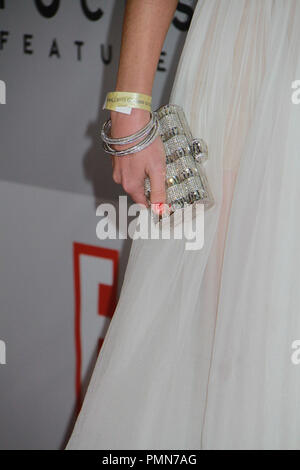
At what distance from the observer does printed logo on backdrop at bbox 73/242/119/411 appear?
1.05 meters

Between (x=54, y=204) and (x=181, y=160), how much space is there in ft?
1.72

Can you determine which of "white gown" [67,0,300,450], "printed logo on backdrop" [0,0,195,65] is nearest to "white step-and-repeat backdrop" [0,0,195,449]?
"printed logo on backdrop" [0,0,195,65]

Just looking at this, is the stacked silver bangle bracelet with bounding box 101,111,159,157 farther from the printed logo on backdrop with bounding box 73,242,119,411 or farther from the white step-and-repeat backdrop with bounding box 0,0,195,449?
the printed logo on backdrop with bounding box 73,242,119,411

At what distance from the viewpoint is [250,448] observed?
23.1 inches

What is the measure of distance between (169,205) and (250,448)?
292 mm

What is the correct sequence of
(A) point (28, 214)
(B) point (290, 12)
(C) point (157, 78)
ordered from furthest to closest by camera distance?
(A) point (28, 214) → (C) point (157, 78) → (B) point (290, 12)

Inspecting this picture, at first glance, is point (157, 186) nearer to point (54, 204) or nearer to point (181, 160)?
point (181, 160)

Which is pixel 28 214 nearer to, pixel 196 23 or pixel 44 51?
pixel 44 51

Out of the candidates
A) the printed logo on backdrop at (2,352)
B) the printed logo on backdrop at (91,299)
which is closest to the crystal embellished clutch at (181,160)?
the printed logo on backdrop at (91,299)

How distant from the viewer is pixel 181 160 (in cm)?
60

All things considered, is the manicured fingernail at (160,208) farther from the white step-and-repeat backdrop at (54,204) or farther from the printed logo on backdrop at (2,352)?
the printed logo on backdrop at (2,352)
